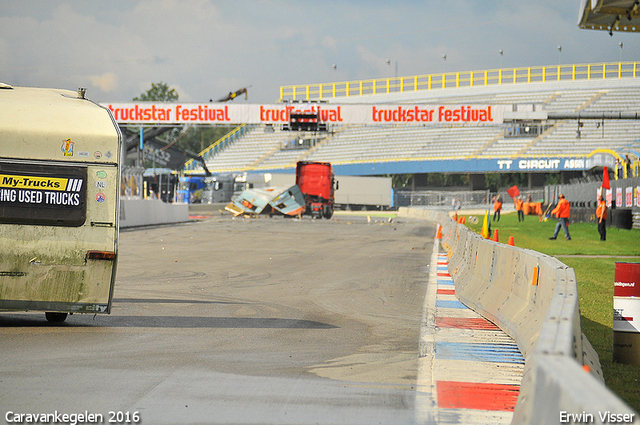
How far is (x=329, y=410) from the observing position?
527 cm

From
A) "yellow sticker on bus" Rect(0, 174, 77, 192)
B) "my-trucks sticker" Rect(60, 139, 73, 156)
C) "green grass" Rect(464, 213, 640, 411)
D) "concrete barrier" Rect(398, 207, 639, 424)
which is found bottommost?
"green grass" Rect(464, 213, 640, 411)

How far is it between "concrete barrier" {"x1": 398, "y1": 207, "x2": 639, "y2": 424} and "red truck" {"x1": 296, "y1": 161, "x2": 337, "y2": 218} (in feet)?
123

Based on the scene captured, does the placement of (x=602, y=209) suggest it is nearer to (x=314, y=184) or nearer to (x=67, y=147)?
(x=67, y=147)

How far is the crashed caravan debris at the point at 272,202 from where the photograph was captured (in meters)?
51.0

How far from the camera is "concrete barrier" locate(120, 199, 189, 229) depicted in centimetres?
3375

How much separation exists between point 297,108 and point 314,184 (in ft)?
33.1

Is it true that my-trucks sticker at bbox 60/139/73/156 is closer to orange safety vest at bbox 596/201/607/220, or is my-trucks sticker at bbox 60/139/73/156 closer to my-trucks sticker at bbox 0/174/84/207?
my-trucks sticker at bbox 0/174/84/207

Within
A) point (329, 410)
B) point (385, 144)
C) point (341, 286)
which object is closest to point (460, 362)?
point (329, 410)

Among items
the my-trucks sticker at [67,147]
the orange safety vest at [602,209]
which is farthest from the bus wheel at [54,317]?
the orange safety vest at [602,209]

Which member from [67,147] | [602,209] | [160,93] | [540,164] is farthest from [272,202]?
[160,93]

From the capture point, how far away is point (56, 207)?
28.5 feet

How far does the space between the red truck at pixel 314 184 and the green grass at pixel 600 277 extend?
68.6 feet

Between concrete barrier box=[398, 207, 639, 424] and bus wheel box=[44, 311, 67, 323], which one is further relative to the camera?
bus wheel box=[44, 311, 67, 323]

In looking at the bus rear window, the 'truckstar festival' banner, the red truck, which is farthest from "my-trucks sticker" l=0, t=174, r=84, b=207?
the red truck
